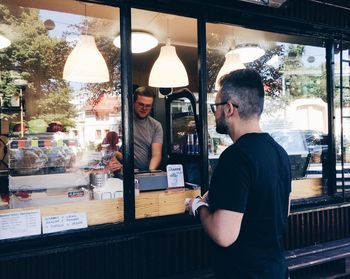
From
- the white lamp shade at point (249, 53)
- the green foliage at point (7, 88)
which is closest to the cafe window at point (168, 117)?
the white lamp shade at point (249, 53)

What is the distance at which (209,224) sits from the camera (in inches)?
74.5

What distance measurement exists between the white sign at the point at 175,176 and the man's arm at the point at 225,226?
170cm

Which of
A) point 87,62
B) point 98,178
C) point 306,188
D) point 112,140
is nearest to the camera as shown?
point 98,178

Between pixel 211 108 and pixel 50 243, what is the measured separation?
1767mm

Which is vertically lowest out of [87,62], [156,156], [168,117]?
[156,156]

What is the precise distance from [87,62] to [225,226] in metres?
2.75

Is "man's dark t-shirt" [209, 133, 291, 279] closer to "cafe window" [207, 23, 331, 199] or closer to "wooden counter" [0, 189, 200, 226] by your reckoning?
"wooden counter" [0, 189, 200, 226]

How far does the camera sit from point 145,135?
193 inches

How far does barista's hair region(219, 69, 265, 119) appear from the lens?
2.01m

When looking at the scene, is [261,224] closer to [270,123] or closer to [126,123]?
[126,123]

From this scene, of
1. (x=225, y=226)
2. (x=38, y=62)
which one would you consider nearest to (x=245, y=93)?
(x=225, y=226)

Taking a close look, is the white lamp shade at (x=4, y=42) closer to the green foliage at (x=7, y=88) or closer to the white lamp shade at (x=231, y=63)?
the green foliage at (x=7, y=88)

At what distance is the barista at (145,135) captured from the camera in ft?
15.1

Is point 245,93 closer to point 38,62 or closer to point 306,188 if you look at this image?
point 306,188
